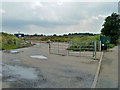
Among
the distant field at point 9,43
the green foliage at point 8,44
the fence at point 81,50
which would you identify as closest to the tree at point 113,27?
the fence at point 81,50

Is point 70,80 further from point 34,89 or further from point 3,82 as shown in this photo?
point 3,82

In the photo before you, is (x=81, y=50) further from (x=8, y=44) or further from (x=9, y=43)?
(x=9, y=43)

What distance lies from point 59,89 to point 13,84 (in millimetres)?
1731

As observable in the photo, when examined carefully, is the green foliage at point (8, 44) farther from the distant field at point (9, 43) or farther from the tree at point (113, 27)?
the tree at point (113, 27)

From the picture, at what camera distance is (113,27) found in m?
23.8

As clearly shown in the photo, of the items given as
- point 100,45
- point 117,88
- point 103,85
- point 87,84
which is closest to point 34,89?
point 87,84

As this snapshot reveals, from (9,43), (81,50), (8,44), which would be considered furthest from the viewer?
(9,43)

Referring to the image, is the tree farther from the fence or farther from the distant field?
the distant field

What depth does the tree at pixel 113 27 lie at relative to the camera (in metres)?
23.5

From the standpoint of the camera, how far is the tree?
76.9 feet

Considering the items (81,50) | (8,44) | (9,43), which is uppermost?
(9,43)

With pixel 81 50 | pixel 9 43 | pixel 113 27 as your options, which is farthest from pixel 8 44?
pixel 113 27

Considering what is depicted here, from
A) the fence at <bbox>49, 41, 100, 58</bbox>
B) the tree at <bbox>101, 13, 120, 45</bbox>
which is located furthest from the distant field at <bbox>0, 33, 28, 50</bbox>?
the tree at <bbox>101, 13, 120, 45</bbox>

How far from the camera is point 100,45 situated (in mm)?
14219
